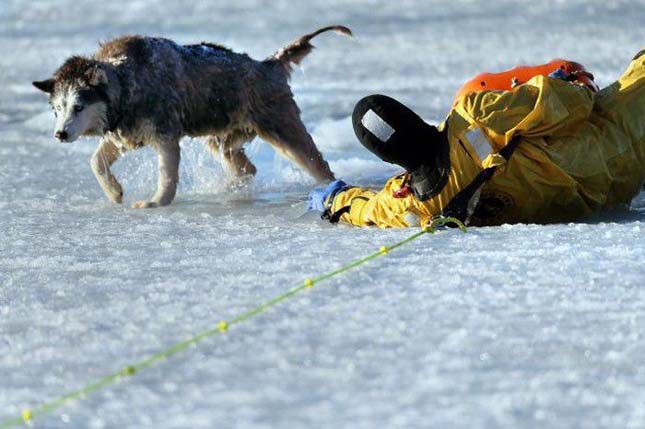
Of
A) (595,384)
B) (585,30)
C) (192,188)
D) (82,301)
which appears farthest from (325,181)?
(585,30)

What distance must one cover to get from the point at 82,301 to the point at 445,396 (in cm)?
126

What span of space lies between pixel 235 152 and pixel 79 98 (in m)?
1.24

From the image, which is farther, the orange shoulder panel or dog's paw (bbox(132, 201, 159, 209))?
dog's paw (bbox(132, 201, 159, 209))

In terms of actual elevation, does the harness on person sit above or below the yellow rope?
above

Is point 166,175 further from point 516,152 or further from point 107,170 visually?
point 516,152

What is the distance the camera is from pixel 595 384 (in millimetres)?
2324

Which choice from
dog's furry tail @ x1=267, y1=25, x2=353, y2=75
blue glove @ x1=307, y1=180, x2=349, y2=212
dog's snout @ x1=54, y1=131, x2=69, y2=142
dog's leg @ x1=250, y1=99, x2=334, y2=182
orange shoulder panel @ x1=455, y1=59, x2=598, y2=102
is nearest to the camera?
orange shoulder panel @ x1=455, y1=59, x2=598, y2=102

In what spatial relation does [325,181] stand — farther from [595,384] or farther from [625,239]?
[595,384]

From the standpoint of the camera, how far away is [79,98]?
5492mm

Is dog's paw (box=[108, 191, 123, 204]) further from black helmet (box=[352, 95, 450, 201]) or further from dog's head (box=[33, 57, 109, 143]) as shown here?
black helmet (box=[352, 95, 450, 201])

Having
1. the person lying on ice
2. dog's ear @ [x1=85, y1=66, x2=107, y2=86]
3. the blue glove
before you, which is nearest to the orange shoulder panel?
the person lying on ice

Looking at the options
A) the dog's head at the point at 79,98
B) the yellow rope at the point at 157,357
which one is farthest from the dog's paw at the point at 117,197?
the yellow rope at the point at 157,357

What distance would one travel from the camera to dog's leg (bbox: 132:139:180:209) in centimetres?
554

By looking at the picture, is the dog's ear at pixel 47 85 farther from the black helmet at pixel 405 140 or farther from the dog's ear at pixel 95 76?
the black helmet at pixel 405 140
